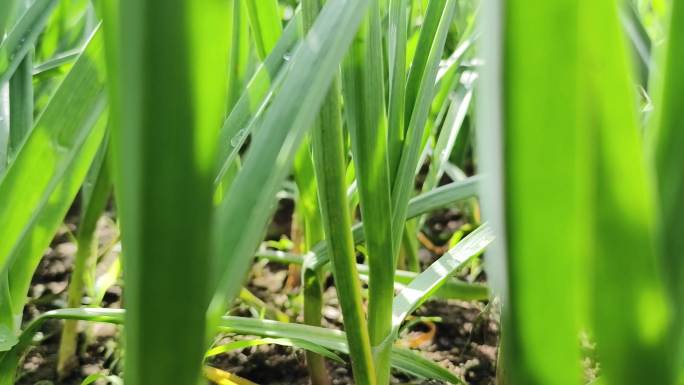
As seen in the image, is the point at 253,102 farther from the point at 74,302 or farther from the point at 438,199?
the point at 74,302

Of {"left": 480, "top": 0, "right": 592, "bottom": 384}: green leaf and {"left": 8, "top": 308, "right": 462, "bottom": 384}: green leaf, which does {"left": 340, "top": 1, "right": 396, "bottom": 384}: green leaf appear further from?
{"left": 480, "top": 0, "right": 592, "bottom": 384}: green leaf

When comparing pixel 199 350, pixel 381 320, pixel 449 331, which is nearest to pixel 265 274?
pixel 449 331

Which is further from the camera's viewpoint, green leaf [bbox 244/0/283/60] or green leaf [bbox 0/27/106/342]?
green leaf [bbox 244/0/283/60]

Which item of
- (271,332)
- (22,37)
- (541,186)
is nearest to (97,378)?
(271,332)

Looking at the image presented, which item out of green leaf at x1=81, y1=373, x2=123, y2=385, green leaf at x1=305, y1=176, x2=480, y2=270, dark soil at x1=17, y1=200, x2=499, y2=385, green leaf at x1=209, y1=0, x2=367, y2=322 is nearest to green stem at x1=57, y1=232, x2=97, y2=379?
dark soil at x1=17, y1=200, x2=499, y2=385

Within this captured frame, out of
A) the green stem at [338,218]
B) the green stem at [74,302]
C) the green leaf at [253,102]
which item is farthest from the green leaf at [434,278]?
the green stem at [74,302]

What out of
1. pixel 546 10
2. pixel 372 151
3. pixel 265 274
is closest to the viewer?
pixel 546 10

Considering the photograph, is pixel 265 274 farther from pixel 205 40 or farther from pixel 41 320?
pixel 205 40

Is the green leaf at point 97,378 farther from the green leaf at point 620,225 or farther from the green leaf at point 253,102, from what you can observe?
the green leaf at point 620,225
